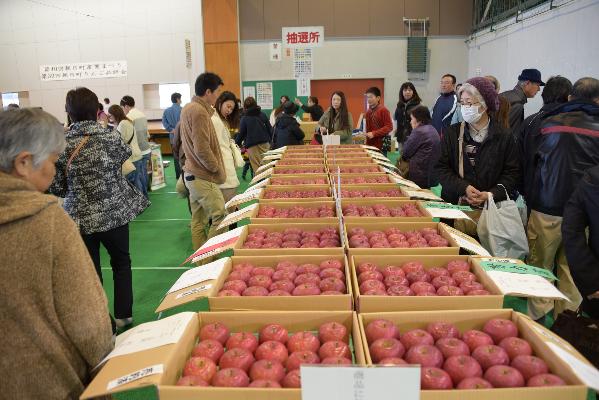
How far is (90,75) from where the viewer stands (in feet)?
42.7

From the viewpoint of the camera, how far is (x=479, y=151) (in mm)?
2854

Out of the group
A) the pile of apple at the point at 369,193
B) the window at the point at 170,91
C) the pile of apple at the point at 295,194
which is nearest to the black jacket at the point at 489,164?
the pile of apple at the point at 369,193

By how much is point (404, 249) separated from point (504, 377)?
911 mm

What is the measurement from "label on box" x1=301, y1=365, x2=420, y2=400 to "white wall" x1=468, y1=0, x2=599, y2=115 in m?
6.30

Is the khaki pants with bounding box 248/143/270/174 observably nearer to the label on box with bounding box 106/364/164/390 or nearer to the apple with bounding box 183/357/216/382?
the apple with bounding box 183/357/216/382

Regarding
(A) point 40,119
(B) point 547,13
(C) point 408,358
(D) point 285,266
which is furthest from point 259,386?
(B) point 547,13

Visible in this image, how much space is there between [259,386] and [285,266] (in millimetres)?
819

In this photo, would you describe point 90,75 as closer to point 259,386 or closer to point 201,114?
point 201,114

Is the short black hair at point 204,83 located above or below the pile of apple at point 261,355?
above

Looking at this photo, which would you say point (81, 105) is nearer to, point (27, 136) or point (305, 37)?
point (27, 136)

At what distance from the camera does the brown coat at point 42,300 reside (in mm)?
1183

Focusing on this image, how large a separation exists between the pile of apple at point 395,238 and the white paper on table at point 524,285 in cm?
51

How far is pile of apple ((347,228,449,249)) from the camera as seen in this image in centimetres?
220

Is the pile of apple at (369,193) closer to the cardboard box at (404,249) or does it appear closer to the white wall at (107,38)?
the cardboard box at (404,249)
